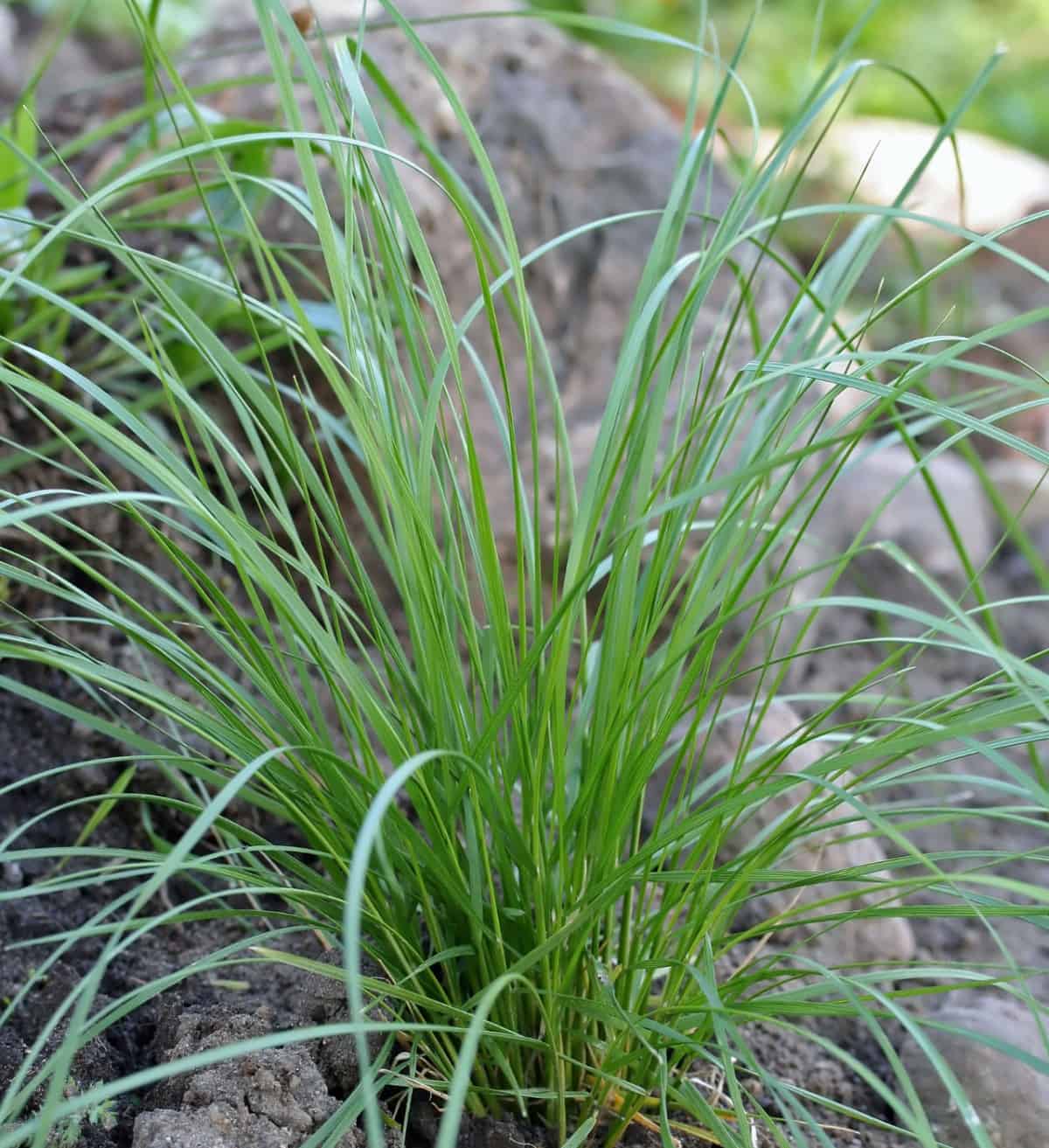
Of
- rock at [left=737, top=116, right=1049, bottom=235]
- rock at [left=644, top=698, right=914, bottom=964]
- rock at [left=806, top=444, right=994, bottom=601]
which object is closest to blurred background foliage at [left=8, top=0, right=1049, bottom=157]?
rock at [left=737, top=116, right=1049, bottom=235]

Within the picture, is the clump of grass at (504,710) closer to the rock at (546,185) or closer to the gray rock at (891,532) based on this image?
the rock at (546,185)

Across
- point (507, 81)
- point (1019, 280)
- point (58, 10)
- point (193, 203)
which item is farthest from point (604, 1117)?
point (58, 10)

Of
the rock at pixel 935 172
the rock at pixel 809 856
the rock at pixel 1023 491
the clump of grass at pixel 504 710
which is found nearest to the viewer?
the clump of grass at pixel 504 710

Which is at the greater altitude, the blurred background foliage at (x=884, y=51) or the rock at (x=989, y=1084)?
the blurred background foliage at (x=884, y=51)

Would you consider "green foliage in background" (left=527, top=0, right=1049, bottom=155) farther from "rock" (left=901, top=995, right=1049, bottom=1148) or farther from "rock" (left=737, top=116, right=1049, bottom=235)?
"rock" (left=901, top=995, right=1049, bottom=1148)

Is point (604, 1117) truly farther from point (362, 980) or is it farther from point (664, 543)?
point (664, 543)

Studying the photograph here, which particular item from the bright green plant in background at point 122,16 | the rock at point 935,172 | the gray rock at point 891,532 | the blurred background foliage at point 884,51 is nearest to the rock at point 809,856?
the gray rock at point 891,532
